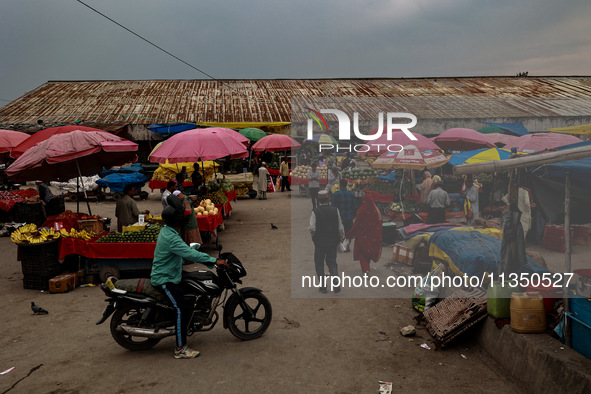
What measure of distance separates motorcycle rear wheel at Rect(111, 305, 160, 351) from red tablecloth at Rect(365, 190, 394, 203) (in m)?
3.72

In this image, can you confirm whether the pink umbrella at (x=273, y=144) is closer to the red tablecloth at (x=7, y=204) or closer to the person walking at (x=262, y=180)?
the person walking at (x=262, y=180)

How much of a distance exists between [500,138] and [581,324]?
10.3 ft

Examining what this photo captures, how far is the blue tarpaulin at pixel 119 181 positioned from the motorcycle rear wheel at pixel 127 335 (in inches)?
487

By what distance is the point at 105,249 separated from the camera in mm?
7887

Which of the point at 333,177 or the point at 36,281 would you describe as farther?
→ the point at 36,281

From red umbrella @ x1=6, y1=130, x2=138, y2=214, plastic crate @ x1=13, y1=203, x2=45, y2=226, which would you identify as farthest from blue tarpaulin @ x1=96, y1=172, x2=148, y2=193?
red umbrella @ x1=6, y1=130, x2=138, y2=214

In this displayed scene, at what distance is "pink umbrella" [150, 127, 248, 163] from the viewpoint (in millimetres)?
10008

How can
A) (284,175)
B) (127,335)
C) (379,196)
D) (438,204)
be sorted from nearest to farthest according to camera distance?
(127,335)
(438,204)
(379,196)
(284,175)

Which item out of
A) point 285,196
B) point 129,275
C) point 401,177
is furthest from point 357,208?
point 285,196

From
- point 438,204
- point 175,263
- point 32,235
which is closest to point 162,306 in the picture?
point 175,263

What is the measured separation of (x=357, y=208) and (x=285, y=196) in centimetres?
1251

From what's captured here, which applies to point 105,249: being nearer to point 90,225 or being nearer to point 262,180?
point 90,225

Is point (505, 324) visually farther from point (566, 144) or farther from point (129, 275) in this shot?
point (129, 275)

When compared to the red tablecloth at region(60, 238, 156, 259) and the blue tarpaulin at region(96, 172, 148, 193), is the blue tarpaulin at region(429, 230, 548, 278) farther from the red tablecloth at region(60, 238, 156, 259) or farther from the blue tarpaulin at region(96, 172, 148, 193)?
the blue tarpaulin at region(96, 172, 148, 193)
